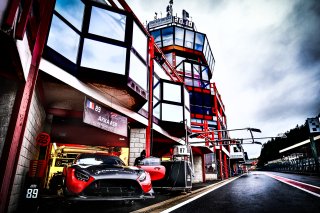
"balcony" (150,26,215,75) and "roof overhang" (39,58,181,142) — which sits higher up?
"balcony" (150,26,215,75)

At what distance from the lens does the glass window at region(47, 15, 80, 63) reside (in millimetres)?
6430

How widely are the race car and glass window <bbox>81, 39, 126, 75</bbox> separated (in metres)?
4.31

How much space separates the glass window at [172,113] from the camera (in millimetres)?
13425

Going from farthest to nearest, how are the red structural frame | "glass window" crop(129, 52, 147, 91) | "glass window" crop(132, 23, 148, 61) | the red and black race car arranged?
"glass window" crop(132, 23, 148, 61) < "glass window" crop(129, 52, 147, 91) < the red and black race car < the red structural frame

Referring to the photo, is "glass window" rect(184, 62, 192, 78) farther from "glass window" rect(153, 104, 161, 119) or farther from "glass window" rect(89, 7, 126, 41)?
"glass window" rect(89, 7, 126, 41)

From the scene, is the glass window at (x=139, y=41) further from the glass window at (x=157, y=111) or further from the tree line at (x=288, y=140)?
the tree line at (x=288, y=140)

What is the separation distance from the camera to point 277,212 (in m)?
3.80

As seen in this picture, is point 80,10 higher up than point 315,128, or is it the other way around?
point 80,10

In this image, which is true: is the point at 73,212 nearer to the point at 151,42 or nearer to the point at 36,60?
the point at 36,60

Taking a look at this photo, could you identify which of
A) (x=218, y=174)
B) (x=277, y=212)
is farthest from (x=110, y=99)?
(x=218, y=174)

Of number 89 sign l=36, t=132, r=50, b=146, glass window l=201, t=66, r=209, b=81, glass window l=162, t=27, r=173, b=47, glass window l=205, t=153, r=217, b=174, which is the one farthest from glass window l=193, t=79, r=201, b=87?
number 89 sign l=36, t=132, r=50, b=146

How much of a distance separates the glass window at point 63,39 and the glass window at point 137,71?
2411mm

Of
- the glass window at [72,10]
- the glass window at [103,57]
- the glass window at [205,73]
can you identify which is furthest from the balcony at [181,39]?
the glass window at [72,10]

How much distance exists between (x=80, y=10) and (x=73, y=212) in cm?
721
